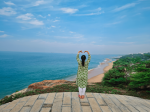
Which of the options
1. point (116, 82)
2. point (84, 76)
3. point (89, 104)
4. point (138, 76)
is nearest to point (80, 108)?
point (89, 104)

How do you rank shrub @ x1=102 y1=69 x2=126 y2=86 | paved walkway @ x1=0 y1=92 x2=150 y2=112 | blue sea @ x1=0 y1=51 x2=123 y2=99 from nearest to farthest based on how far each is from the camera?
1. paved walkway @ x1=0 y1=92 x2=150 y2=112
2. shrub @ x1=102 y1=69 x2=126 y2=86
3. blue sea @ x1=0 y1=51 x2=123 y2=99

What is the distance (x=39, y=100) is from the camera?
4902 mm

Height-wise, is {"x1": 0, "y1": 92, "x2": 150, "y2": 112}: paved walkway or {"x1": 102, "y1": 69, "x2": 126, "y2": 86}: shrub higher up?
{"x1": 0, "y1": 92, "x2": 150, "y2": 112}: paved walkway

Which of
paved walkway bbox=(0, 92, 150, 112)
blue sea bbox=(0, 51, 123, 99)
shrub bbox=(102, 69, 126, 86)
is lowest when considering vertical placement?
blue sea bbox=(0, 51, 123, 99)

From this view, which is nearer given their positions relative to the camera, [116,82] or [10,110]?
[10,110]

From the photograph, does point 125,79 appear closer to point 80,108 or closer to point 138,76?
point 138,76

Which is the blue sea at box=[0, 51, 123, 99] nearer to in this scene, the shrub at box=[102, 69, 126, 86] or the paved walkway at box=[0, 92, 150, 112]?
the paved walkway at box=[0, 92, 150, 112]

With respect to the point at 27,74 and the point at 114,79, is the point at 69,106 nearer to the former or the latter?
the point at 114,79

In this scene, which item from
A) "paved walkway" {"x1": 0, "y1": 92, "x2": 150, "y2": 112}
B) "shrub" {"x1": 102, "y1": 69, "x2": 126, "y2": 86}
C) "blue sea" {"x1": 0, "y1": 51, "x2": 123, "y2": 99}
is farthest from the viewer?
"blue sea" {"x1": 0, "y1": 51, "x2": 123, "y2": 99}

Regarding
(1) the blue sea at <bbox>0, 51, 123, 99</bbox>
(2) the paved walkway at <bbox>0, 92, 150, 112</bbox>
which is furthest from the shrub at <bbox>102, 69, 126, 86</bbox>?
(1) the blue sea at <bbox>0, 51, 123, 99</bbox>

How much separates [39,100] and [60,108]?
4.58ft

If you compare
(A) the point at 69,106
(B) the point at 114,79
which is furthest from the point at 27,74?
(A) the point at 69,106

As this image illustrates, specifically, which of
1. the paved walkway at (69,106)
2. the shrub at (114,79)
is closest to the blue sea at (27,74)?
the paved walkway at (69,106)

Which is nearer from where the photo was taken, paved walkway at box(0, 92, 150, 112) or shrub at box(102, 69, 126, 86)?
→ paved walkway at box(0, 92, 150, 112)
